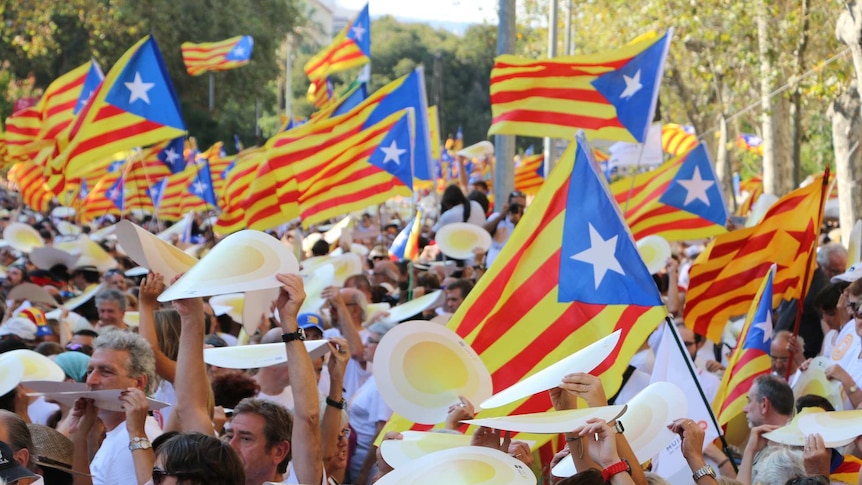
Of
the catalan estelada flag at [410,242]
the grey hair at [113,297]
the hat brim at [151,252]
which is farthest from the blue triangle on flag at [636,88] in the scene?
the hat brim at [151,252]

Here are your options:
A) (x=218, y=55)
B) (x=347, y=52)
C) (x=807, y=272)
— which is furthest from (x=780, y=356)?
(x=218, y=55)

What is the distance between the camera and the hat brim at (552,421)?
11.6 feet

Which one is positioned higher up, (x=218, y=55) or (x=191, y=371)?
(x=191, y=371)

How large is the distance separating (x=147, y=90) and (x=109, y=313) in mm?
4370

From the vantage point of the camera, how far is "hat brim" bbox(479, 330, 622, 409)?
12.7 ft

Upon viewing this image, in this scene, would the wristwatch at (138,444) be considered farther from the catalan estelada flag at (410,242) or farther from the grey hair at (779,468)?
the catalan estelada flag at (410,242)

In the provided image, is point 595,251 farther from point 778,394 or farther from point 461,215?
point 461,215

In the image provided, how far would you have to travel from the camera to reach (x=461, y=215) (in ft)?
41.7

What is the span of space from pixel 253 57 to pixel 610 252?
134ft

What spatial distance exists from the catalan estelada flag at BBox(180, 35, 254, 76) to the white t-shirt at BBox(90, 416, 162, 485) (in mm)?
15355

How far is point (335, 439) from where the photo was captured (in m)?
5.36

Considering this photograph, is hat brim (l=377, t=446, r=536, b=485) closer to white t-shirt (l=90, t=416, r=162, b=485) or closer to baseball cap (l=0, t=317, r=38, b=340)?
white t-shirt (l=90, t=416, r=162, b=485)

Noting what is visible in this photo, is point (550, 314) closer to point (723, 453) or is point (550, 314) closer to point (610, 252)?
point (610, 252)

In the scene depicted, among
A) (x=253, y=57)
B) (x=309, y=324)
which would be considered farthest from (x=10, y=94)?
(x=309, y=324)
